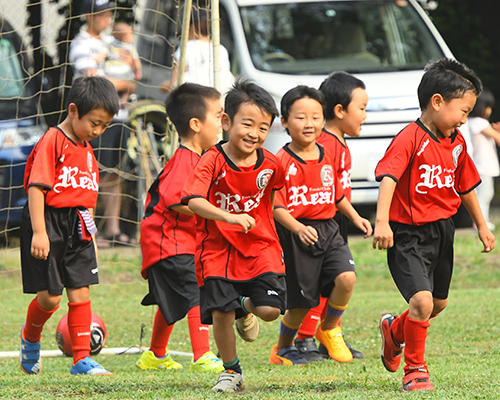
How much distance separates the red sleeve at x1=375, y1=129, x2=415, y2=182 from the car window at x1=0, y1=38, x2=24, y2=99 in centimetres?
586

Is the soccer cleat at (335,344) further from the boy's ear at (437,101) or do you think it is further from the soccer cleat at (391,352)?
the boy's ear at (437,101)

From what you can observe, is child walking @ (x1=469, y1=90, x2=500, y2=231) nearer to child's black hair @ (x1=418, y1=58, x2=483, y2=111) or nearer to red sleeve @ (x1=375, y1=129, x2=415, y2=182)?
child's black hair @ (x1=418, y1=58, x2=483, y2=111)

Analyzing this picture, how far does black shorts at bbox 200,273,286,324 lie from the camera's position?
12.7ft

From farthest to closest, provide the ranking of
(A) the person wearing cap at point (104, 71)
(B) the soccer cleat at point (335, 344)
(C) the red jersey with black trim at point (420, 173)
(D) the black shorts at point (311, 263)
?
(A) the person wearing cap at point (104, 71), (B) the soccer cleat at point (335, 344), (D) the black shorts at point (311, 263), (C) the red jersey with black trim at point (420, 173)

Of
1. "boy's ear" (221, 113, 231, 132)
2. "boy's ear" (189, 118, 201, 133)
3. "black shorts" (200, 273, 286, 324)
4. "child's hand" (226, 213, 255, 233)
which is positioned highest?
"boy's ear" (189, 118, 201, 133)

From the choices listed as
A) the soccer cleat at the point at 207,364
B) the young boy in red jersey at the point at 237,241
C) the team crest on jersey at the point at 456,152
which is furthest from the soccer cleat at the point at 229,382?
the team crest on jersey at the point at 456,152

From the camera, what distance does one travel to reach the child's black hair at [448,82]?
4.04m

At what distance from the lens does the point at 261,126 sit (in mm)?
3977

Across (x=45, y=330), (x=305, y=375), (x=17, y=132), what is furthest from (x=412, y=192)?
(x=17, y=132)

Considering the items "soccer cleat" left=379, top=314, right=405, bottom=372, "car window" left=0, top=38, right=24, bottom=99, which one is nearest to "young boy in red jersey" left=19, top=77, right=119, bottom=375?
"soccer cleat" left=379, top=314, right=405, bottom=372

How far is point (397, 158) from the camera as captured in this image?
400 centimetres

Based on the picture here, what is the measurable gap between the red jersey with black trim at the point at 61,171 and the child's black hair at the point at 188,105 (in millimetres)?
636

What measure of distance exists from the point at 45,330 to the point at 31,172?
2.69 metres

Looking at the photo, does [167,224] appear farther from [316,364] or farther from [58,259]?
[316,364]
